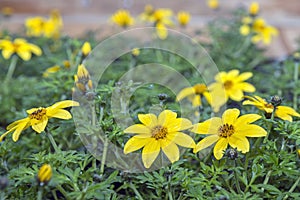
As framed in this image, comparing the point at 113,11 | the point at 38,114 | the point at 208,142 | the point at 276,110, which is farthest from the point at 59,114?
the point at 113,11

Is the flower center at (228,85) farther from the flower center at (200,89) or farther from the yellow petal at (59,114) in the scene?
the yellow petal at (59,114)

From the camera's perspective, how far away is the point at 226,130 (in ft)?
2.59

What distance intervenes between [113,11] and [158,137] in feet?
5.87

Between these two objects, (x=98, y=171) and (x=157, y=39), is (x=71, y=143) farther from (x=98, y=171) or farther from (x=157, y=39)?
(x=157, y=39)

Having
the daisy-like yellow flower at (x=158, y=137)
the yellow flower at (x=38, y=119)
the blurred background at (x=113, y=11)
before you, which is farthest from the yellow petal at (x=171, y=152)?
A: the blurred background at (x=113, y=11)

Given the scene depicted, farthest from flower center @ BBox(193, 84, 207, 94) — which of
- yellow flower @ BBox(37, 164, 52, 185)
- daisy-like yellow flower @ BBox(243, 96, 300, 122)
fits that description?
yellow flower @ BBox(37, 164, 52, 185)

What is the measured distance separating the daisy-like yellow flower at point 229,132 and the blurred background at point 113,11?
4.88ft

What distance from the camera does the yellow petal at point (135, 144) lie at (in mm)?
762

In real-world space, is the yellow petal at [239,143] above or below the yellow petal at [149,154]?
above

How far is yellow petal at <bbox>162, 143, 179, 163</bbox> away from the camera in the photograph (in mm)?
767

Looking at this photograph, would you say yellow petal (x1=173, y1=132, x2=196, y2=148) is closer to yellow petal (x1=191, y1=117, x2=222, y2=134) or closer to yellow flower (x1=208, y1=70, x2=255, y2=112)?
yellow petal (x1=191, y1=117, x2=222, y2=134)

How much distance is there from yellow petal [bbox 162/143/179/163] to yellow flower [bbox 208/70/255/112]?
11.3 inches

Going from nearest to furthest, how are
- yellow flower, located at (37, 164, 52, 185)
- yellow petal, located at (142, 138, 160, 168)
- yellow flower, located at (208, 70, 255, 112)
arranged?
yellow flower, located at (37, 164, 52, 185)
yellow petal, located at (142, 138, 160, 168)
yellow flower, located at (208, 70, 255, 112)

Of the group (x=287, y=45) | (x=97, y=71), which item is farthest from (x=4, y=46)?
(x=287, y=45)
